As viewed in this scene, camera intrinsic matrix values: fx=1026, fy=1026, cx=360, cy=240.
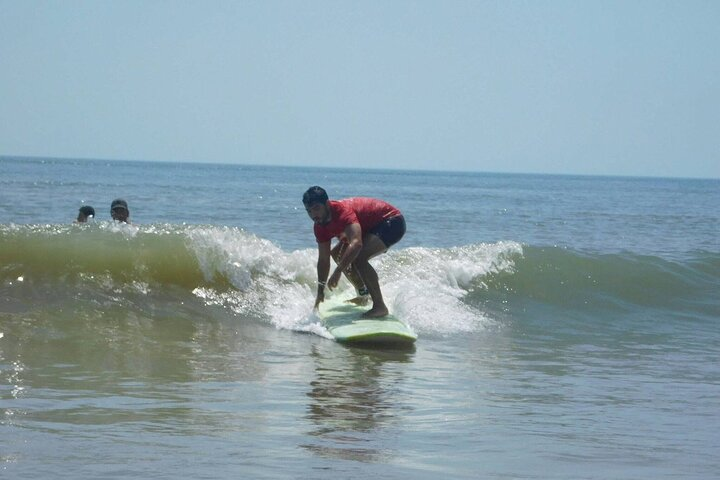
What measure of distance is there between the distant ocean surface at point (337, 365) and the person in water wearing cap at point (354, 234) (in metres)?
0.64

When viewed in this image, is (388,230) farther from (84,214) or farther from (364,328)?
(84,214)

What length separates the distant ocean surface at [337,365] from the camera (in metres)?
5.28

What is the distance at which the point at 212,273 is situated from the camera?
40.4 ft

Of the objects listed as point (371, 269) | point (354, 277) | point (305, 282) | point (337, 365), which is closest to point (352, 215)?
point (371, 269)

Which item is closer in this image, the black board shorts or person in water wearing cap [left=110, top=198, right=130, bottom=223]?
the black board shorts

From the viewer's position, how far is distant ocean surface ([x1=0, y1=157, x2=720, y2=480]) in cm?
528

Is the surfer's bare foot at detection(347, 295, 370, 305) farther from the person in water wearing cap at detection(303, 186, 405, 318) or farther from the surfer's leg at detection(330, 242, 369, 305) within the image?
the person in water wearing cap at detection(303, 186, 405, 318)

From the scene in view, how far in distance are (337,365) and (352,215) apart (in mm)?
1761

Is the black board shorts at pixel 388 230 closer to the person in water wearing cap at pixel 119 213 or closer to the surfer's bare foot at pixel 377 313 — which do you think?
the surfer's bare foot at pixel 377 313

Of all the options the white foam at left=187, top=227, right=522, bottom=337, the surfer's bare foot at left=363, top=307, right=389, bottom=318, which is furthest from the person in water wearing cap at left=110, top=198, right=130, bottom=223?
the surfer's bare foot at left=363, top=307, right=389, bottom=318

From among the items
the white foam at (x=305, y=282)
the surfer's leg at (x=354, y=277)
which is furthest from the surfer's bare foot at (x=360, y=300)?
the white foam at (x=305, y=282)

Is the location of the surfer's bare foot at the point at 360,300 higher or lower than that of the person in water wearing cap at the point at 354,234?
lower

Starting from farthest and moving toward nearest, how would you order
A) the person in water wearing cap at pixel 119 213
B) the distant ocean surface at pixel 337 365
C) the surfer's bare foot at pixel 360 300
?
the person in water wearing cap at pixel 119 213 < the surfer's bare foot at pixel 360 300 < the distant ocean surface at pixel 337 365

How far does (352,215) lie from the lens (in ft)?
31.6
